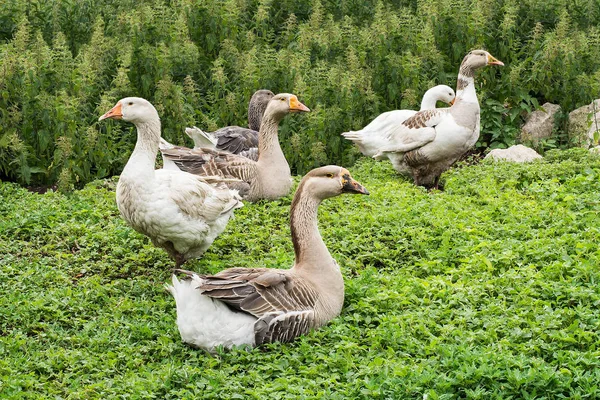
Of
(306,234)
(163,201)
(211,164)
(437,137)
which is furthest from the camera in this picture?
(437,137)

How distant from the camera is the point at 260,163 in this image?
1112 cm

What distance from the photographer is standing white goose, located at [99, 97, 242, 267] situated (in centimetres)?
824

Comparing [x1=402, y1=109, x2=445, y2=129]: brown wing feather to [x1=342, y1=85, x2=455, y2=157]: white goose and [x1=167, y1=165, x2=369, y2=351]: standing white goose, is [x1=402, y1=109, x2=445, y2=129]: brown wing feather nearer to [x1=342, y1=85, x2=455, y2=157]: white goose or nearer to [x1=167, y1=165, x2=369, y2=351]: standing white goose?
[x1=342, y1=85, x2=455, y2=157]: white goose

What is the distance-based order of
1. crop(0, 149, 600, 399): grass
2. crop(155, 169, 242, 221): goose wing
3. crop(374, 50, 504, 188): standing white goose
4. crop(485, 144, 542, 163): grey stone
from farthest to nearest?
crop(485, 144, 542, 163): grey stone < crop(374, 50, 504, 188): standing white goose < crop(155, 169, 242, 221): goose wing < crop(0, 149, 600, 399): grass

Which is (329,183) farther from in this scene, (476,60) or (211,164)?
(476,60)

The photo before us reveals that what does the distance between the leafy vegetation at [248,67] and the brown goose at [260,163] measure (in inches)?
57.9

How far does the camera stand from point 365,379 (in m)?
6.34

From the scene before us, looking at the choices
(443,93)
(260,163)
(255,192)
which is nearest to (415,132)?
(443,93)

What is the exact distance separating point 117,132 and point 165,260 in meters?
3.73

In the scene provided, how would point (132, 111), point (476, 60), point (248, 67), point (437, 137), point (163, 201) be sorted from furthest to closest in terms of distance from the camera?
point (248, 67) → point (476, 60) → point (437, 137) → point (132, 111) → point (163, 201)

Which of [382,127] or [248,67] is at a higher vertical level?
[248,67]

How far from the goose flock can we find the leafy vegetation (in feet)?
3.34

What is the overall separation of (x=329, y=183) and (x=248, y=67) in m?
6.14

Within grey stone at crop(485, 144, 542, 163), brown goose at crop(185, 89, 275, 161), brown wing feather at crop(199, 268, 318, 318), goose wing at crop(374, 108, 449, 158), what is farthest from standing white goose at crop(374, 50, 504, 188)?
brown wing feather at crop(199, 268, 318, 318)
